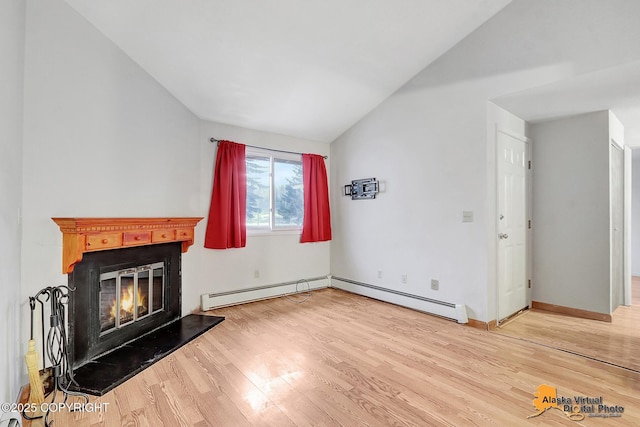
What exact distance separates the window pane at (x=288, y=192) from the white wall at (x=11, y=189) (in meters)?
2.85

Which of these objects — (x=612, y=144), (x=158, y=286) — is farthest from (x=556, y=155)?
(x=158, y=286)

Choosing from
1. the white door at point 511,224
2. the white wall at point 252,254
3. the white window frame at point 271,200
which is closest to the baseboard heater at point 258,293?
the white wall at point 252,254

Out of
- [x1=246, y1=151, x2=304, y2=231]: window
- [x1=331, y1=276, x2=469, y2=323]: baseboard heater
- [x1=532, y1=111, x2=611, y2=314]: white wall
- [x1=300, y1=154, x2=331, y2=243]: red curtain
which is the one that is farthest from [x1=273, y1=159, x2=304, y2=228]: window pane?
[x1=532, y1=111, x2=611, y2=314]: white wall

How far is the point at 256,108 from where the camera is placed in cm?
366

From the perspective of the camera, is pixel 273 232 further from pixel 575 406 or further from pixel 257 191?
pixel 575 406

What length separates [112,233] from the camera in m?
2.36

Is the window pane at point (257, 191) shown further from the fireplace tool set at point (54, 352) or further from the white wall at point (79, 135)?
the fireplace tool set at point (54, 352)

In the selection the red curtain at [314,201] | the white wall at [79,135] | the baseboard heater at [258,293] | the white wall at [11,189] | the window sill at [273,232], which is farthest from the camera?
the red curtain at [314,201]

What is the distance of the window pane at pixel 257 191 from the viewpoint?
13.6 feet

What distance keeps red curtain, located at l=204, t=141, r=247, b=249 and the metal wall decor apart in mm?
1621

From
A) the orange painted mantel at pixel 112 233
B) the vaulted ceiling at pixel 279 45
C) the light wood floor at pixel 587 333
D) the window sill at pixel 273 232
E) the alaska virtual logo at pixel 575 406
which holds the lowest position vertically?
the light wood floor at pixel 587 333

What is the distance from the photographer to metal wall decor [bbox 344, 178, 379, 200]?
420 cm

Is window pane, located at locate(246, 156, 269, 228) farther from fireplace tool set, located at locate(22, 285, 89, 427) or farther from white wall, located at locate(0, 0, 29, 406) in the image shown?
white wall, located at locate(0, 0, 29, 406)

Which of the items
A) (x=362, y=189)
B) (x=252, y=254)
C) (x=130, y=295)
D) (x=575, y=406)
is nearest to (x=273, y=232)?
(x=252, y=254)
